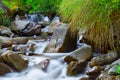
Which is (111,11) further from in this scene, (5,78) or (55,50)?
(5,78)

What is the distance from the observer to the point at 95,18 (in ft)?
20.2

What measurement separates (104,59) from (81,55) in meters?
0.55

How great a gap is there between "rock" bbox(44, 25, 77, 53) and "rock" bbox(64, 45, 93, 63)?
31.2 inches

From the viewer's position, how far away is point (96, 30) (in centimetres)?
627

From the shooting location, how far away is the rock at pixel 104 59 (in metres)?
5.89

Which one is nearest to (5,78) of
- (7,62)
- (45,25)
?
(7,62)

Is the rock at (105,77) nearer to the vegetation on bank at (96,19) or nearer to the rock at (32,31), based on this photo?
the vegetation on bank at (96,19)

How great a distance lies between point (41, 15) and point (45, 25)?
6.42ft

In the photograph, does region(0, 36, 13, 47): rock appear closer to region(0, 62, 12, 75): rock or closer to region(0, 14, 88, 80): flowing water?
region(0, 14, 88, 80): flowing water

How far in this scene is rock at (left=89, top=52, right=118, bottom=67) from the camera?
589cm

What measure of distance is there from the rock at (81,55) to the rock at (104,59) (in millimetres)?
262

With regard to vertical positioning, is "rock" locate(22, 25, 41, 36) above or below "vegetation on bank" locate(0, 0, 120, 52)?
above

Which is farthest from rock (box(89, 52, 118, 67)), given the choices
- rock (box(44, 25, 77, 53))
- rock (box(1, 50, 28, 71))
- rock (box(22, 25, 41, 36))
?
rock (box(22, 25, 41, 36))

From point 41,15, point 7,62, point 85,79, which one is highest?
point 41,15
